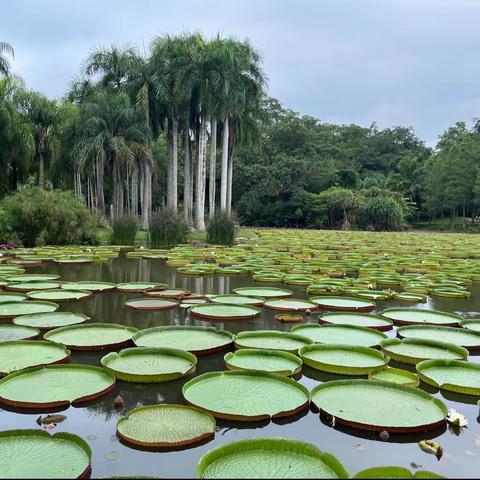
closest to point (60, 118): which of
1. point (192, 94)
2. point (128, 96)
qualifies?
point (128, 96)

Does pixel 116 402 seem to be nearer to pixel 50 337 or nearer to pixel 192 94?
pixel 50 337

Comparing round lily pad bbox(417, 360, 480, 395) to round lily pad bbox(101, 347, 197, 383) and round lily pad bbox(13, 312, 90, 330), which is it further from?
round lily pad bbox(13, 312, 90, 330)

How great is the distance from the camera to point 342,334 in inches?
184

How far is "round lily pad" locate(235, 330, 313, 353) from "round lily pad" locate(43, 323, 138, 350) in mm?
1038

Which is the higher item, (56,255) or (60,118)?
(60,118)

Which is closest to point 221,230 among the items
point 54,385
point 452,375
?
point 452,375

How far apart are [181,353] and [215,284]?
434 centimetres

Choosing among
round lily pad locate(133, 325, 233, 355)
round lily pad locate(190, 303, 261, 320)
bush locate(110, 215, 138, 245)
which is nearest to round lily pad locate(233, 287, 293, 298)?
round lily pad locate(190, 303, 261, 320)

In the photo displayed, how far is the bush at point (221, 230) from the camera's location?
52.0ft

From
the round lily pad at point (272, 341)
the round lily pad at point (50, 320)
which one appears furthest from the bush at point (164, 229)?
the round lily pad at point (272, 341)

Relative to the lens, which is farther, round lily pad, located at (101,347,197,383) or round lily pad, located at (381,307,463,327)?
round lily pad, located at (381,307,463,327)

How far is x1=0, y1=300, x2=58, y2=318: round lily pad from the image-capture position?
5.29 m

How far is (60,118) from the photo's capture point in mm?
25172

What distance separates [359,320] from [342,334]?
0.75 metres
